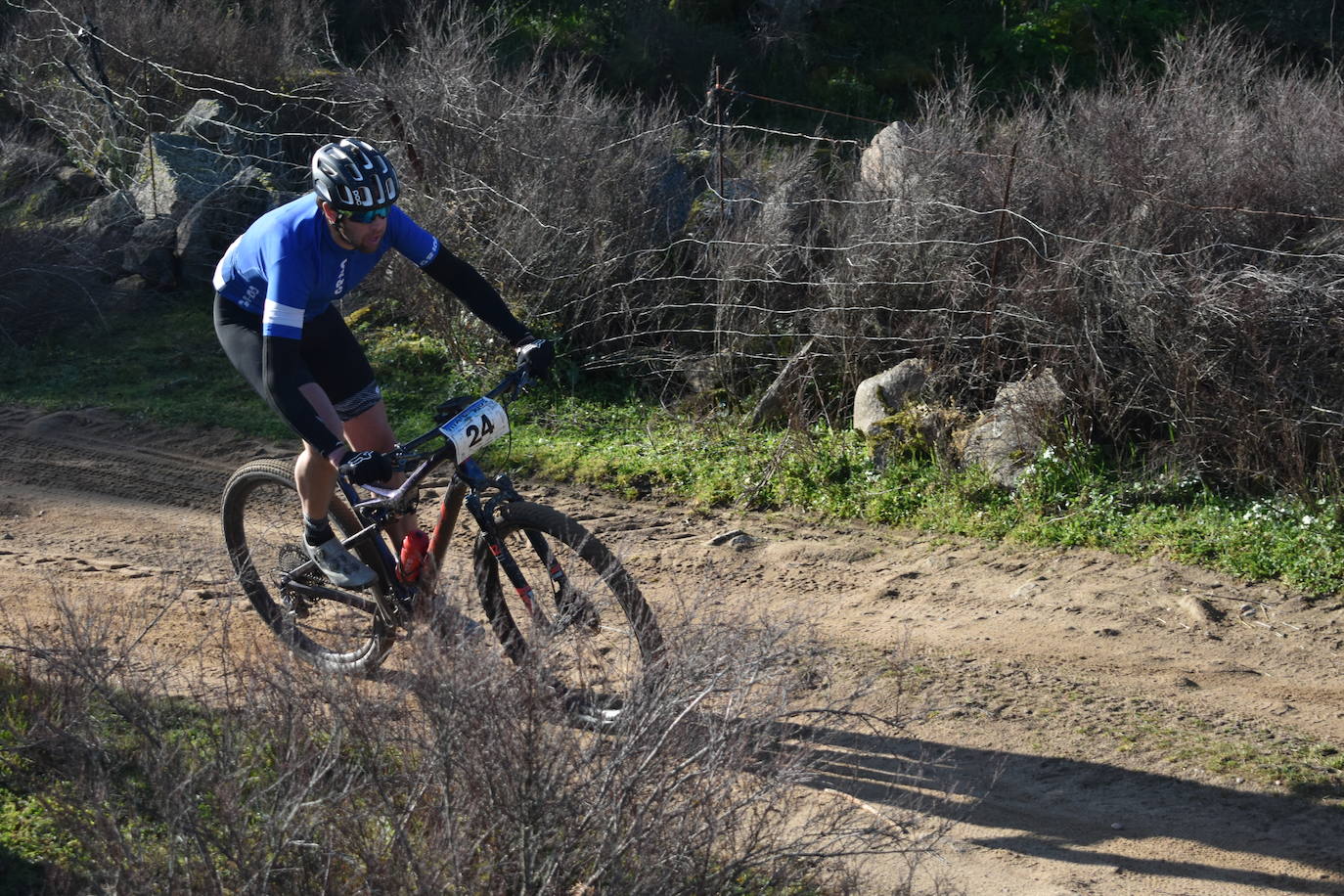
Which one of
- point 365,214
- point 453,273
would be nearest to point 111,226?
point 453,273

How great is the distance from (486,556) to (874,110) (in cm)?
1290

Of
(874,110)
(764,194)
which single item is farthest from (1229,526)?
(874,110)

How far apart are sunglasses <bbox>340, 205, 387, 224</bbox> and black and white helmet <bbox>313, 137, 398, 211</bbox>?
0.07ft

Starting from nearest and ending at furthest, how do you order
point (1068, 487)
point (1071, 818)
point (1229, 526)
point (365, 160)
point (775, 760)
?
point (775, 760), point (1071, 818), point (365, 160), point (1229, 526), point (1068, 487)

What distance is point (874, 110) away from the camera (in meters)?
16.1

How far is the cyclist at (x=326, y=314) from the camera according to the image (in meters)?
4.46

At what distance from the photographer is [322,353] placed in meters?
5.10

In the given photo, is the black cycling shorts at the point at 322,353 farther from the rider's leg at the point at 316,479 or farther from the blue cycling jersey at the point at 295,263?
the rider's leg at the point at 316,479

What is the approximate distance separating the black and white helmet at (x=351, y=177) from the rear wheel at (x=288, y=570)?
127 centimetres

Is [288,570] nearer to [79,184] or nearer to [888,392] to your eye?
[888,392]

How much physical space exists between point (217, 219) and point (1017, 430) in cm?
817

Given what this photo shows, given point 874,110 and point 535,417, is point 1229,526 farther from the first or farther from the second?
point 874,110

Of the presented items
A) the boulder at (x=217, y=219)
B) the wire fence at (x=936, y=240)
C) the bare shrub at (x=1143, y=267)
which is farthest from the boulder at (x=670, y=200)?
the boulder at (x=217, y=219)

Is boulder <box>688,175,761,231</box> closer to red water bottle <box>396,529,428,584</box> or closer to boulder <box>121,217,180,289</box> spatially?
red water bottle <box>396,529,428,584</box>
